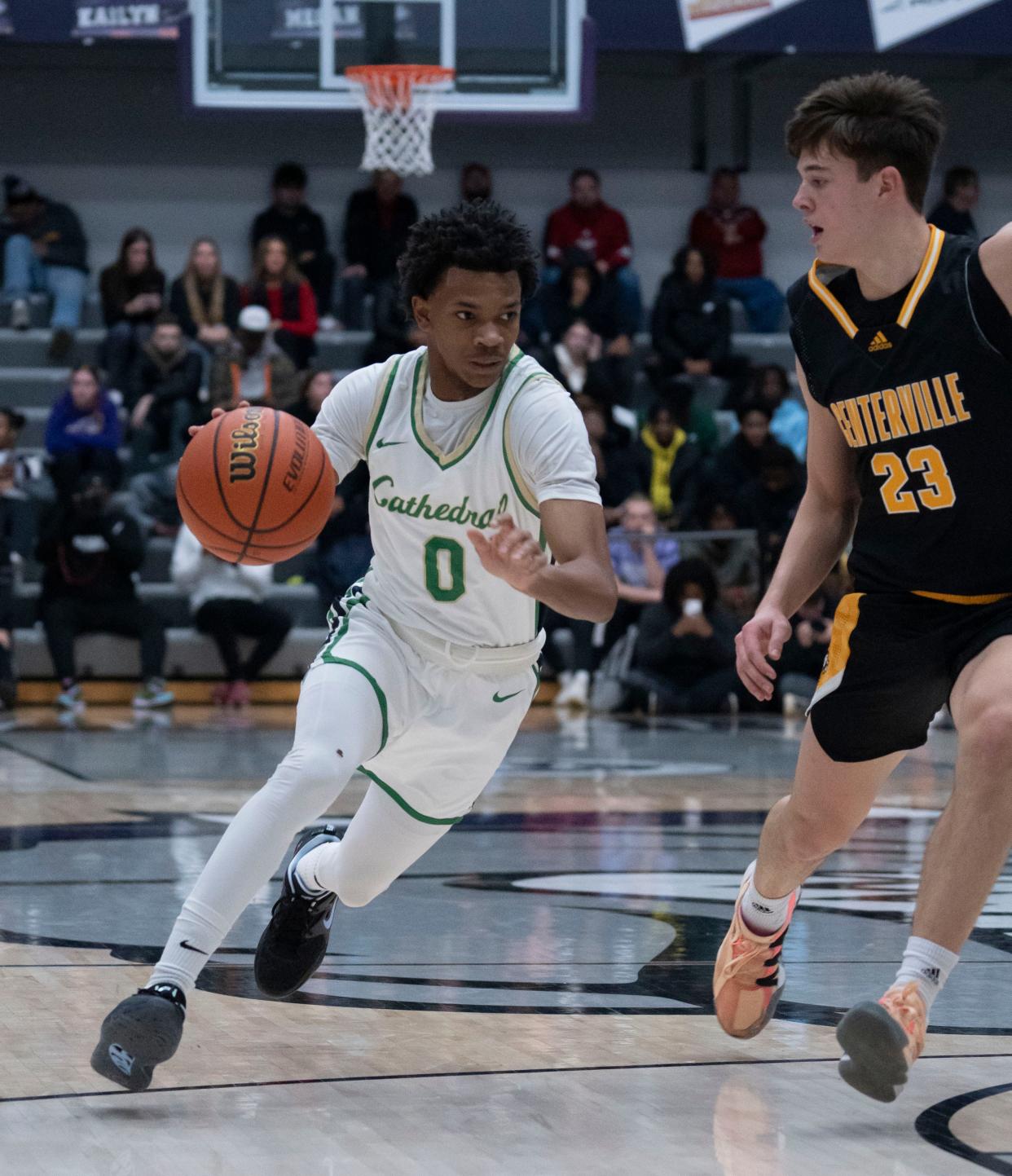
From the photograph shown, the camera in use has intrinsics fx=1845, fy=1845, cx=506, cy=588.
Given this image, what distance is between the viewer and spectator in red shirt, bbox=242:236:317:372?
14.8m

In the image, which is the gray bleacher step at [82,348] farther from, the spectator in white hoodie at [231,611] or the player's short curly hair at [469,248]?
the player's short curly hair at [469,248]

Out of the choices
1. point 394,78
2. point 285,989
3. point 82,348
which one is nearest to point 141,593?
point 82,348

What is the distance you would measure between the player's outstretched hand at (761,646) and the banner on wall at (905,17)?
41.8ft

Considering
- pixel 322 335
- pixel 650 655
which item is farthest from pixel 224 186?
pixel 650 655

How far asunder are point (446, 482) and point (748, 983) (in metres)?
1.30

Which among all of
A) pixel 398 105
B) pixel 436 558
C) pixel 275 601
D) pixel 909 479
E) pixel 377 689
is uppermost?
pixel 398 105

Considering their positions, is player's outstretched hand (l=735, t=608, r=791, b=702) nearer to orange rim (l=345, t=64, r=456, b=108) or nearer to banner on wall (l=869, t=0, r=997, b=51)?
orange rim (l=345, t=64, r=456, b=108)

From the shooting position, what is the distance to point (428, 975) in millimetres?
4555

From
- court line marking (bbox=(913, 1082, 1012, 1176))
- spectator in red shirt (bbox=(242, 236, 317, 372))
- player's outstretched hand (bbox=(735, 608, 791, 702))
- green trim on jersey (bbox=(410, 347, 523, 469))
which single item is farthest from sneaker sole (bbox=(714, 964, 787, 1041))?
spectator in red shirt (bbox=(242, 236, 317, 372))

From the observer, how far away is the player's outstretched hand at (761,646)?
3.84m

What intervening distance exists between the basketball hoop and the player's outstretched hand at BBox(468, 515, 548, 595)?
30.6 ft

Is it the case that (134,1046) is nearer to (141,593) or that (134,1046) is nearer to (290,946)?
(290,946)

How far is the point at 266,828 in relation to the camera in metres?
3.71

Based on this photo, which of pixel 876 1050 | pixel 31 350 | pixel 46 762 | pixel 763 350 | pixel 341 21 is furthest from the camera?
pixel 763 350
